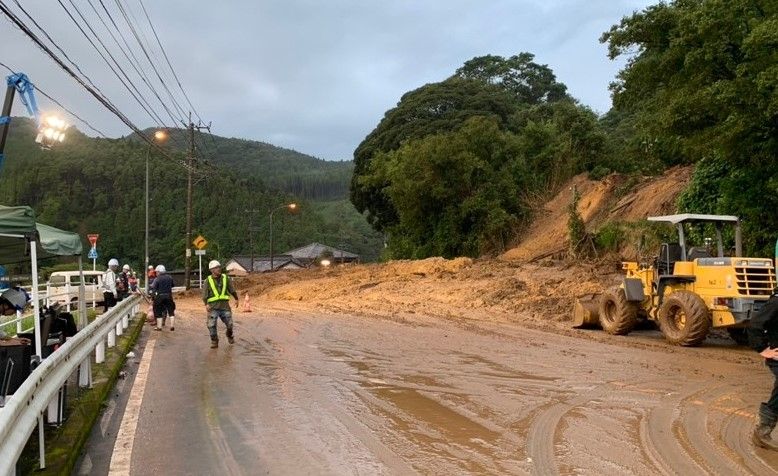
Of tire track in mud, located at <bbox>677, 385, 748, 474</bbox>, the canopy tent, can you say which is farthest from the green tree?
tire track in mud, located at <bbox>677, 385, 748, 474</bbox>

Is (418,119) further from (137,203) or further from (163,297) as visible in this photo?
(137,203)

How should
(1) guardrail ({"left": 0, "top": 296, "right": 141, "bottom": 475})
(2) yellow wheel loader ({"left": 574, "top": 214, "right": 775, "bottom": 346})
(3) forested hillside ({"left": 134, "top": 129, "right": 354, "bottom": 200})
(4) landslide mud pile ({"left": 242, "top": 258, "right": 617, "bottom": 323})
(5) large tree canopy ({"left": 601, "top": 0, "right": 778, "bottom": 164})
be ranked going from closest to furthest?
(1) guardrail ({"left": 0, "top": 296, "right": 141, "bottom": 475}) → (2) yellow wheel loader ({"left": 574, "top": 214, "right": 775, "bottom": 346}) → (5) large tree canopy ({"left": 601, "top": 0, "right": 778, "bottom": 164}) → (4) landslide mud pile ({"left": 242, "top": 258, "right": 617, "bottom": 323}) → (3) forested hillside ({"left": 134, "top": 129, "right": 354, "bottom": 200})

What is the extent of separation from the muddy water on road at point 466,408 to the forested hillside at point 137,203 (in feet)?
188

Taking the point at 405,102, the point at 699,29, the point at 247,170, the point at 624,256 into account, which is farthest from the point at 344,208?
the point at 699,29

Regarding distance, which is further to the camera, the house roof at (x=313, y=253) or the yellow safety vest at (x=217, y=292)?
the house roof at (x=313, y=253)

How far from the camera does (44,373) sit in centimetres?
561

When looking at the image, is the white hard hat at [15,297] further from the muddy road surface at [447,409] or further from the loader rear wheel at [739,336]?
the loader rear wheel at [739,336]

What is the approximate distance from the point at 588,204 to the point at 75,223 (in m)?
73.5

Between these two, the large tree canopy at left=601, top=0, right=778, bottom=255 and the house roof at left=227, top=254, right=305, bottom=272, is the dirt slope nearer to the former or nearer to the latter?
the large tree canopy at left=601, top=0, right=778, bottom=255

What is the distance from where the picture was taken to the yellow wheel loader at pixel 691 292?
41.5 ft

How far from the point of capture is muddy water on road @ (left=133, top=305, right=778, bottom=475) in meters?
5.66

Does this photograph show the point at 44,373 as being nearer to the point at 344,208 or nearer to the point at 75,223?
the point at 75,223

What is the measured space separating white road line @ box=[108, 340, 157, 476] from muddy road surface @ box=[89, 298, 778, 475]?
0.04 meters

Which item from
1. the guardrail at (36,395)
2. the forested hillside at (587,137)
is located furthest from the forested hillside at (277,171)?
the guardrail at (36,395)
